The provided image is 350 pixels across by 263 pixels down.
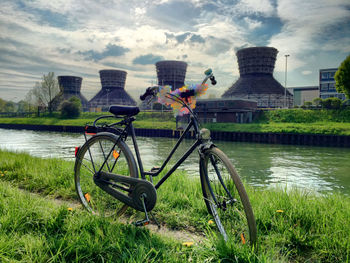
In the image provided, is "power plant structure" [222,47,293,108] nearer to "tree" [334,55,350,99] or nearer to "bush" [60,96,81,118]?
"tree" [334,55,350,99]

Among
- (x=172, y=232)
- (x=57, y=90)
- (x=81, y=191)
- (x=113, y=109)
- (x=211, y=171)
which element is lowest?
(x=172, y=232)

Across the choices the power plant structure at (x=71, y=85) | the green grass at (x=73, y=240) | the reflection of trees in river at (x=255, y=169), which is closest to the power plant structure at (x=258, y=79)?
the reflection of trees in river at (x=255, y=169)

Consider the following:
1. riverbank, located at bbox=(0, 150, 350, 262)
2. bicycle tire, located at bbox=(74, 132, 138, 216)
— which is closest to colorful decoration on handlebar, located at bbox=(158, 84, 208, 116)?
bicycle tire, located at bbox=(74, 132, 138, 216)

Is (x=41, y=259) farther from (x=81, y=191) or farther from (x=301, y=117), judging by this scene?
(x=301, y=117)

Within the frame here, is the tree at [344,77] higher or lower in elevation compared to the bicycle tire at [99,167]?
higher

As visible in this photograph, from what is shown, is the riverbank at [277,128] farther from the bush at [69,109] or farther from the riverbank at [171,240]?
the riverbank at [171,240]

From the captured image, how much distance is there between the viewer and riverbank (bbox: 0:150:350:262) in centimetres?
183

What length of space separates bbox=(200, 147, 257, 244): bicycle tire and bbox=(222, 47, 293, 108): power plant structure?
68015 mm

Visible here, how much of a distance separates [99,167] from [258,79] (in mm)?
76730

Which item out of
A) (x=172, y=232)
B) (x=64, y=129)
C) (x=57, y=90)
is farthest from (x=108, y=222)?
(x=57, y=90)

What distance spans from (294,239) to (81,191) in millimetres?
2259

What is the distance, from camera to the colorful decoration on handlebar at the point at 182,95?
2453 millimetres

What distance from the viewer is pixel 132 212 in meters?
2.90

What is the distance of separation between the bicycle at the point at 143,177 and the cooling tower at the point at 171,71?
270 feet
